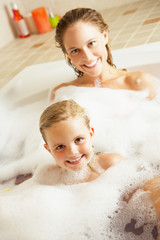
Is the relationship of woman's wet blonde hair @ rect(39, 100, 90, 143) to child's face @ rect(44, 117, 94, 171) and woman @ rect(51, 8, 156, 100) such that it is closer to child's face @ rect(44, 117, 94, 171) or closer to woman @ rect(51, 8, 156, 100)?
child's face @ rect(44, 117, 94, 171)

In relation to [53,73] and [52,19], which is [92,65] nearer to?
[53,73]

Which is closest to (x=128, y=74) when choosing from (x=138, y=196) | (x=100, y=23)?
(x=100, y=23)

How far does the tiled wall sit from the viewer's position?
2.08m

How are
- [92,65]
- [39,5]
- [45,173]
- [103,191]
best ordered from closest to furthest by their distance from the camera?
[103,191], [45,173], [92,65], [39,5]

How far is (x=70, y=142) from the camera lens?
98cm

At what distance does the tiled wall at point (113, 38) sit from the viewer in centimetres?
208

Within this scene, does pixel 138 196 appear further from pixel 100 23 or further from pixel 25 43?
pixel 25 43

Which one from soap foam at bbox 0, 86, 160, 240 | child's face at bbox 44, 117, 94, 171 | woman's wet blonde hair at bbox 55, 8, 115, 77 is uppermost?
woman's wet blonde hair at bbox 55, 8, 115, 77

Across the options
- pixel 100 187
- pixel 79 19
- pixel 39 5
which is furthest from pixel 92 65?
pixel 39 5

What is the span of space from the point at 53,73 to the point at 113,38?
638 millimetres

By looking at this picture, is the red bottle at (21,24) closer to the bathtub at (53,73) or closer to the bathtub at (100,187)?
the bathtub at (53,73)

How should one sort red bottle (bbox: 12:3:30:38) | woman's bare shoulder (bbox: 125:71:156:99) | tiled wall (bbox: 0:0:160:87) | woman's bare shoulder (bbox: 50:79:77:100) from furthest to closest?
red bottle (bbox: 12:3:30:38) → tiled wall (bbox: 0:0:160:87) → woman's bare shoulder (bbox: 50:79:77:100) → woman's bare shoulder (bbox: 125:71:156:99)

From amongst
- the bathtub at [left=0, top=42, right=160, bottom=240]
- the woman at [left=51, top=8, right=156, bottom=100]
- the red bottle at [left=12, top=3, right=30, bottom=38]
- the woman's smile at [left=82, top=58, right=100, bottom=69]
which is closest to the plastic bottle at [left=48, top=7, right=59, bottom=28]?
the red bottle at [left=12, top=3, right=30, bottom=38]


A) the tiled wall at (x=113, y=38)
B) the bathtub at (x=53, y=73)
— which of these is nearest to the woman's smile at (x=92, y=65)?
the bathtub at (x=53, y=73)
